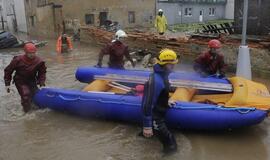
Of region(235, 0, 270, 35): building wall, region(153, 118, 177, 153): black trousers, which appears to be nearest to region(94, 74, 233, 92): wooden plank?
region(153, 118, 177, 153): black trousers

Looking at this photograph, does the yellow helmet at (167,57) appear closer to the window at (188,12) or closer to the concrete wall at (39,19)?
the concrete wall at (39,19)

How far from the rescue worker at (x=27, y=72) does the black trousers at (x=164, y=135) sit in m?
3.19

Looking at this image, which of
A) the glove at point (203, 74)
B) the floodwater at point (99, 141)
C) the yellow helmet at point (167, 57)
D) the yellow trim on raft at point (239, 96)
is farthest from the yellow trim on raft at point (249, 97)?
the yellow helmet at point (167, 57)

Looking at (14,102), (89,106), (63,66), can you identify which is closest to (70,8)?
(63,66)

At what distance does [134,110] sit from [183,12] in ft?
95.4

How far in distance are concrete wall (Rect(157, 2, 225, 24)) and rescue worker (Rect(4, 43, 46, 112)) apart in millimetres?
25595

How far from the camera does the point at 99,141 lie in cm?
658

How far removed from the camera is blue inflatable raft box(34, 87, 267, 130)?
20.0ft

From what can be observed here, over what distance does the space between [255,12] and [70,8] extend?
56.9ft

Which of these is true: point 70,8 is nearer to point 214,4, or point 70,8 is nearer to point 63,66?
point 63,66

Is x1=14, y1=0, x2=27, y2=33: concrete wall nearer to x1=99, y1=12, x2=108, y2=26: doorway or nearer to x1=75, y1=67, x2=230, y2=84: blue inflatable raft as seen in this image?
x1=99, y1=12, x2=108, y2=26: doorway

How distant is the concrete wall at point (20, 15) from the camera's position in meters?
33.2

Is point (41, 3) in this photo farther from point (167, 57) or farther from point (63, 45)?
point (167, 57)

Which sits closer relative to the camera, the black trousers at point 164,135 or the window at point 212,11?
the black trousers at point 164,135
